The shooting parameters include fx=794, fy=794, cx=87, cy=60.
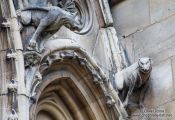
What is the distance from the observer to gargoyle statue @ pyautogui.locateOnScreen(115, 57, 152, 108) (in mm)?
9344

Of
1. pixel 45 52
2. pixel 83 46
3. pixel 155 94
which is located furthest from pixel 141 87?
pixel 45 52

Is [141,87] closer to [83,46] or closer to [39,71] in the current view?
[83,46]

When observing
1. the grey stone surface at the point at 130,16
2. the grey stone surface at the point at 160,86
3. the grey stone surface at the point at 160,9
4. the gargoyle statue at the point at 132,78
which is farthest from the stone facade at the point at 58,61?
the grey stone surface at the point at 160,9

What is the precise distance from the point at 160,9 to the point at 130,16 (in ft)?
1.36

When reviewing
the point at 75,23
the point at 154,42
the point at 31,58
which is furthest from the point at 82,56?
the point at 154,42

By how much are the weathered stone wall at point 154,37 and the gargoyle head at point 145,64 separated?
9.4 inches

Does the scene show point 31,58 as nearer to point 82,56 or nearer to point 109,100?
point 82,56

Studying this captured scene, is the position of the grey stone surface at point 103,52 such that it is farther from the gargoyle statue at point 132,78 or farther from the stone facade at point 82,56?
the gargoyle statue at point 132,78

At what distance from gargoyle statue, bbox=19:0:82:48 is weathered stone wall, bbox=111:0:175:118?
4.40ft

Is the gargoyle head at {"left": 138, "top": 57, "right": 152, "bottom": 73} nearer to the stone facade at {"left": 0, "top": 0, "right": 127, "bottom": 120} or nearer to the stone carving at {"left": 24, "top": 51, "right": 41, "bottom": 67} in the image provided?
the stone facade at {"left": 0, "top": 0, "right": 127, "bottom": 120}

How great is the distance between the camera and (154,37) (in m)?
9.74

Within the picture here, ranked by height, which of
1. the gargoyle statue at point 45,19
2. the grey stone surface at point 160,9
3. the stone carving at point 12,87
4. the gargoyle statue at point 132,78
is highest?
the grey stone surface at point 160,9

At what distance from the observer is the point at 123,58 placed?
9641 millimetres

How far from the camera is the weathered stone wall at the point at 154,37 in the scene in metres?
9.42
